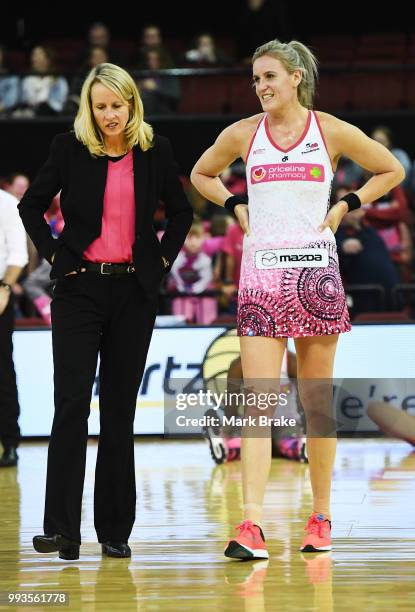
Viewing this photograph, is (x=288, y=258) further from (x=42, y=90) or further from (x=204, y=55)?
(x=204, y=55)

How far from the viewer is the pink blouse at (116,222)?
4.55 meters

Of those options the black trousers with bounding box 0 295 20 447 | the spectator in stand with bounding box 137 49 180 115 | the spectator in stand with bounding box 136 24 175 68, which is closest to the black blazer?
the black trousers with bounding box 0 295 20 447

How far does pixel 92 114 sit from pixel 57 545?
1599 mm

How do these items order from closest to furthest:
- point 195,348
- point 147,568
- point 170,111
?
point 147,568
point 195,348
point 170,111

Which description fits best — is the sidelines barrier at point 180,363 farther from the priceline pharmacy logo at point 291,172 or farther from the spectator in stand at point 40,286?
the priceline pharmacy logo at point 291,172

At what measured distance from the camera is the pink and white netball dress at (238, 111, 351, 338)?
460 centimetres

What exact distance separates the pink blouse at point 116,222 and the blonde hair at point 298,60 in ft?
2.27

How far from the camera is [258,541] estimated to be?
14.8 ft

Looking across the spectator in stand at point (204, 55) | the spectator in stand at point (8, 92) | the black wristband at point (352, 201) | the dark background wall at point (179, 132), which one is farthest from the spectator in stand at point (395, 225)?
the black wristband at point (352, 201)

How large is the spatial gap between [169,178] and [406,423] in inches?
146

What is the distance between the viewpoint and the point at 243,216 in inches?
184

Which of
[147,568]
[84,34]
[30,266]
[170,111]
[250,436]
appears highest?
[84,34]

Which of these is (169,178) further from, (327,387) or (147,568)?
(147,568)

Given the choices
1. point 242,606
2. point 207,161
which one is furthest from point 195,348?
point 242,606
